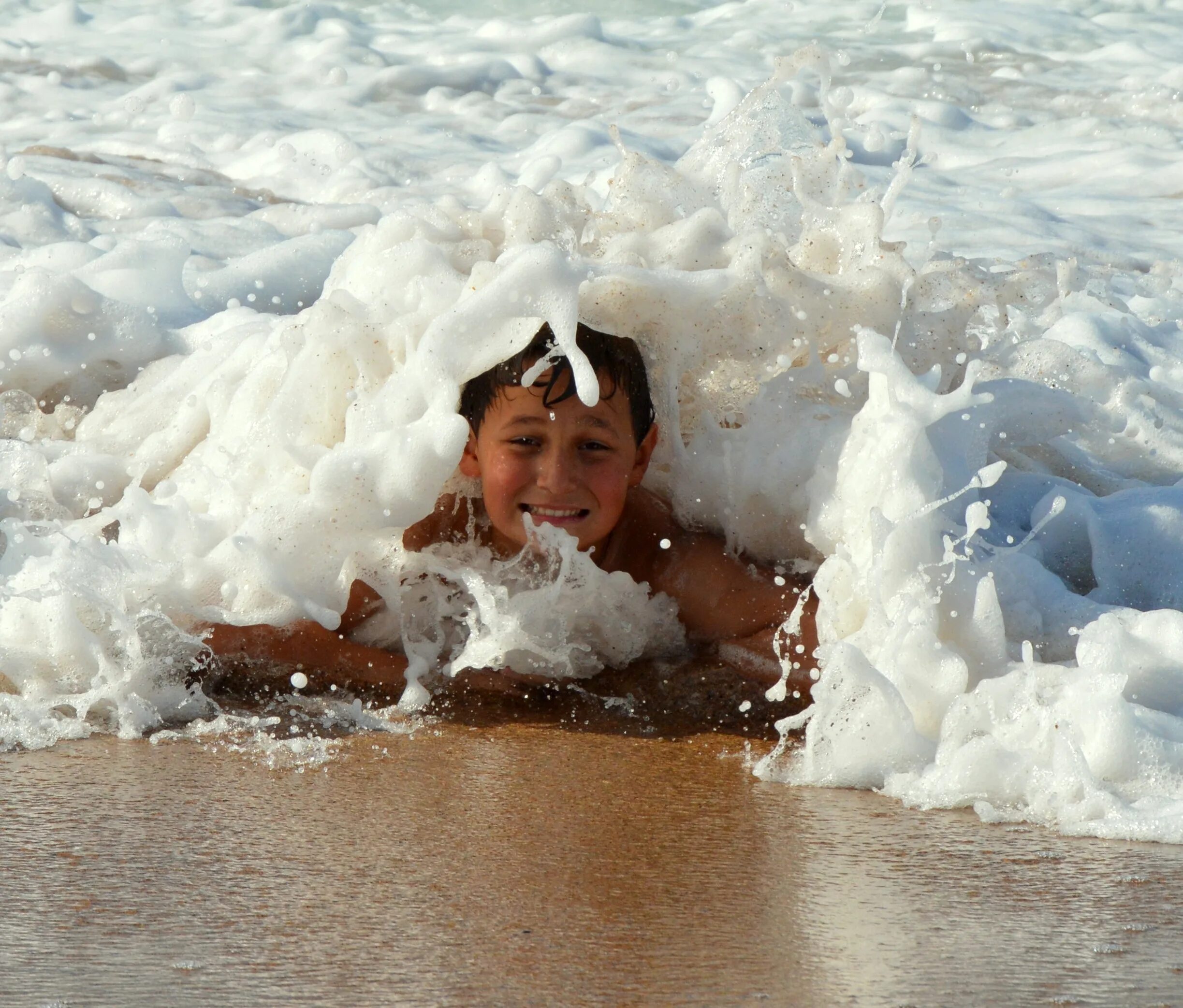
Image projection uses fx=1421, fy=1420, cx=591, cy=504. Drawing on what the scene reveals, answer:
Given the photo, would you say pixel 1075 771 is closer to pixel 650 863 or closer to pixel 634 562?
pixel 650 863

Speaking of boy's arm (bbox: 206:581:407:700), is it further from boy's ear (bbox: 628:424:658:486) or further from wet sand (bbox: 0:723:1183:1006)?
boy's ear (bbox: 628:424:658:486)

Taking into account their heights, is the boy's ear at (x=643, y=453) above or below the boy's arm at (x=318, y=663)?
above

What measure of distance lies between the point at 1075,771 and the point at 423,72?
807 cm

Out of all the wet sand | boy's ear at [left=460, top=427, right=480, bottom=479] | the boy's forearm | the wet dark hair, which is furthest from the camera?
boy's ear at [left=460, top=427, right=480, bottom=479]

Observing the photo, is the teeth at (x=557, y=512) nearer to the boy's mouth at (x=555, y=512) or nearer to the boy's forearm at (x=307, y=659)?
the boy's mouth at (x=555, y=512)

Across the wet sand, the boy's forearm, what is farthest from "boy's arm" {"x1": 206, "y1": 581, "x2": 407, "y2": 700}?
the wet sand

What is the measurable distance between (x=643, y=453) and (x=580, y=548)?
258 mm

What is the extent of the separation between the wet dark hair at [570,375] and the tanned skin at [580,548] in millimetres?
19

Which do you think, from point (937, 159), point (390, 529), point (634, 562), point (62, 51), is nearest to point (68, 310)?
point (390, 529)

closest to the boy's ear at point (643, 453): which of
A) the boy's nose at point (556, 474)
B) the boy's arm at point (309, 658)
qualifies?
the boy's nose at point (556, 474)

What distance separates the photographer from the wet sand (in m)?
1.45

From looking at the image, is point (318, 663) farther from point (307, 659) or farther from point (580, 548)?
point (580, 548)

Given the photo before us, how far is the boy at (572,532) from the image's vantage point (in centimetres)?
276

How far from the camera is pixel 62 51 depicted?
948 centimetres
